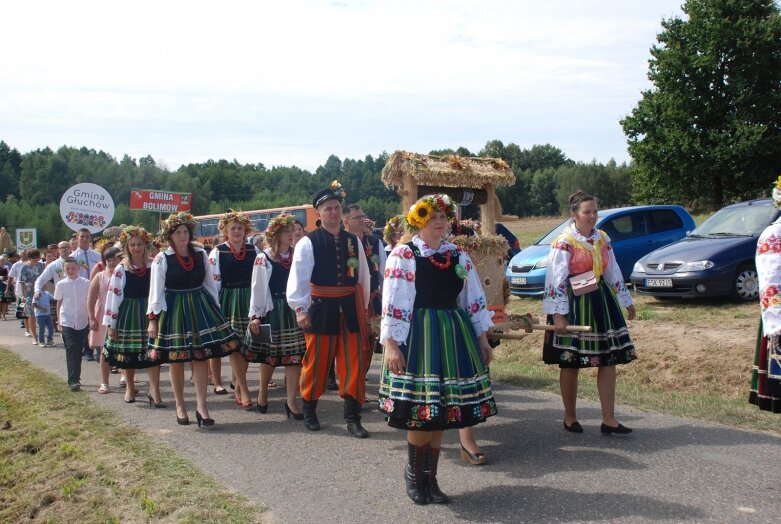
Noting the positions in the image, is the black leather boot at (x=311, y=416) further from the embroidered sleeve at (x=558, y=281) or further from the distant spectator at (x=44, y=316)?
the distant spectator at (x=44, y=316)

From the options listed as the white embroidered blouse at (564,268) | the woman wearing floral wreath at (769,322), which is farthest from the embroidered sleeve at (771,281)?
the white embroidered blouse at (564,268)

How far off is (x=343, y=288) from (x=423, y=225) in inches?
77.6

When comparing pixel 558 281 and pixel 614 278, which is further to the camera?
pixel 614 278

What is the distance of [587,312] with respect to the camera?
6.00 m

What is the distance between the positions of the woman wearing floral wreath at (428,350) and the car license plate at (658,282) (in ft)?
23.9

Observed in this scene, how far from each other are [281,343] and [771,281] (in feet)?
15.1

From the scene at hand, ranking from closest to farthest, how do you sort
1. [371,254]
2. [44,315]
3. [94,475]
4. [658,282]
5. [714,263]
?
[94,475], [371,254], [714,263], [658,282], [44,315]

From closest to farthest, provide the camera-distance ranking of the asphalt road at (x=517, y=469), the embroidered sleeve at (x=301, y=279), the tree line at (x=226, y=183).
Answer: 1. the asphalt road at (x=517, y=469)
2. the embroidered sleeve at (x=301, y=279)
3. the tree line at (x=226, y=183)

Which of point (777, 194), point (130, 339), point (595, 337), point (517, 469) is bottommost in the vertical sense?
point (517, 469)

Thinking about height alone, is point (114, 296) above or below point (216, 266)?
below

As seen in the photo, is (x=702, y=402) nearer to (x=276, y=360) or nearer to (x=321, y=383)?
(x=321, y=383)

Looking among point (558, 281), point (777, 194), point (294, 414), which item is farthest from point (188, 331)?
point (777, 194)

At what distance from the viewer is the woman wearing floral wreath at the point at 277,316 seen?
24.0 feet

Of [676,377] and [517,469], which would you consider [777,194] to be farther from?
[676,377]
